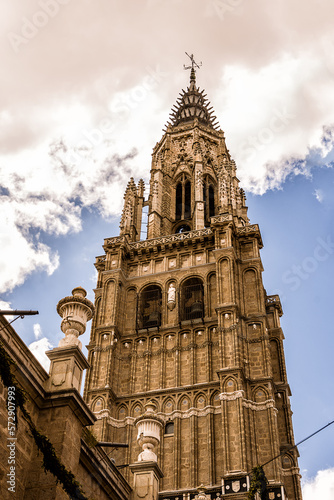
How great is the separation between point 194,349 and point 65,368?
2401 centimetres

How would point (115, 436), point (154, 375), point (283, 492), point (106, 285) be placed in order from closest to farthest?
point (283, 492) → point (115, 436) → point (154, 375) → point (106, 285)

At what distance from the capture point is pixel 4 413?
1361 cm

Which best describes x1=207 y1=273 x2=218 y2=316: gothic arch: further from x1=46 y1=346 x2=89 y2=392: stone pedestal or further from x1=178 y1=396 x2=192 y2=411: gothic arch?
x1=46 y1=346 x2=89 y2=392: stone pedestal

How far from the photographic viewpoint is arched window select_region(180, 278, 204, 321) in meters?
41.4

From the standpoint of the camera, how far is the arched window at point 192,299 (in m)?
41.4

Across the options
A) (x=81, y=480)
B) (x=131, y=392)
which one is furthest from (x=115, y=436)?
(x=81, y=480)

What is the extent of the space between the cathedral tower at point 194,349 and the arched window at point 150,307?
0.07 meters

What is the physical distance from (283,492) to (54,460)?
68.2 feet

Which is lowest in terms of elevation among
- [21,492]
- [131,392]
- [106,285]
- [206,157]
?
[21,492]

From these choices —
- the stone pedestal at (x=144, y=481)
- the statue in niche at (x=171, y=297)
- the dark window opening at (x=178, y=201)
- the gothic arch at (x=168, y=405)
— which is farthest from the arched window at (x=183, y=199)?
the stone pedestal at (x=144, y=481)

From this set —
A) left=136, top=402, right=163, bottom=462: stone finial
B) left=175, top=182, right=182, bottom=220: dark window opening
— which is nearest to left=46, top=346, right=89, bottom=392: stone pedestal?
left=136, top=402, right=163, bottom=462: stone finial

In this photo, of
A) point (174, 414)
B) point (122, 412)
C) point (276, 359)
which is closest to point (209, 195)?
point (276, 359)

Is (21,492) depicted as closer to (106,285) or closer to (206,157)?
(106,285)

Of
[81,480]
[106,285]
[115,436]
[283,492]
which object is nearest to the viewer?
[81,480]
